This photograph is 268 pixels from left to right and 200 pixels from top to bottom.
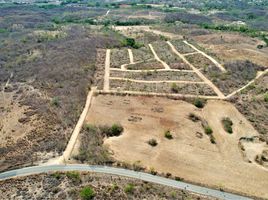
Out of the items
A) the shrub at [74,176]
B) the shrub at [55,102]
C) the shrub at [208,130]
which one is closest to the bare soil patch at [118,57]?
the shrub at [55,102]

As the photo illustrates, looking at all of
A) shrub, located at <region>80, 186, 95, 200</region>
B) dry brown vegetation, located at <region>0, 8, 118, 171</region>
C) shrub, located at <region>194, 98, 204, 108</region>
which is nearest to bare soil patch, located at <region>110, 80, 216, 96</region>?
shrub, located at <region>194, 98, 204, 108</region>

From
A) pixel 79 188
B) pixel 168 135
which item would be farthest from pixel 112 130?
pixel 79 188

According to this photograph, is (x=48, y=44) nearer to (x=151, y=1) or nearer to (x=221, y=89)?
(x=221, y=89)

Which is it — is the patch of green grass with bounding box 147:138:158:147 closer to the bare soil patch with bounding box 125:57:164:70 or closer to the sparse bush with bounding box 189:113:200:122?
the sparse bush with bounding box 189:113:200:122

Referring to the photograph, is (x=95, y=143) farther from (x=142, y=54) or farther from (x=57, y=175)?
(x=142, y=54)

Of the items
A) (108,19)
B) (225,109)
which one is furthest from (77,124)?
(108,19)
